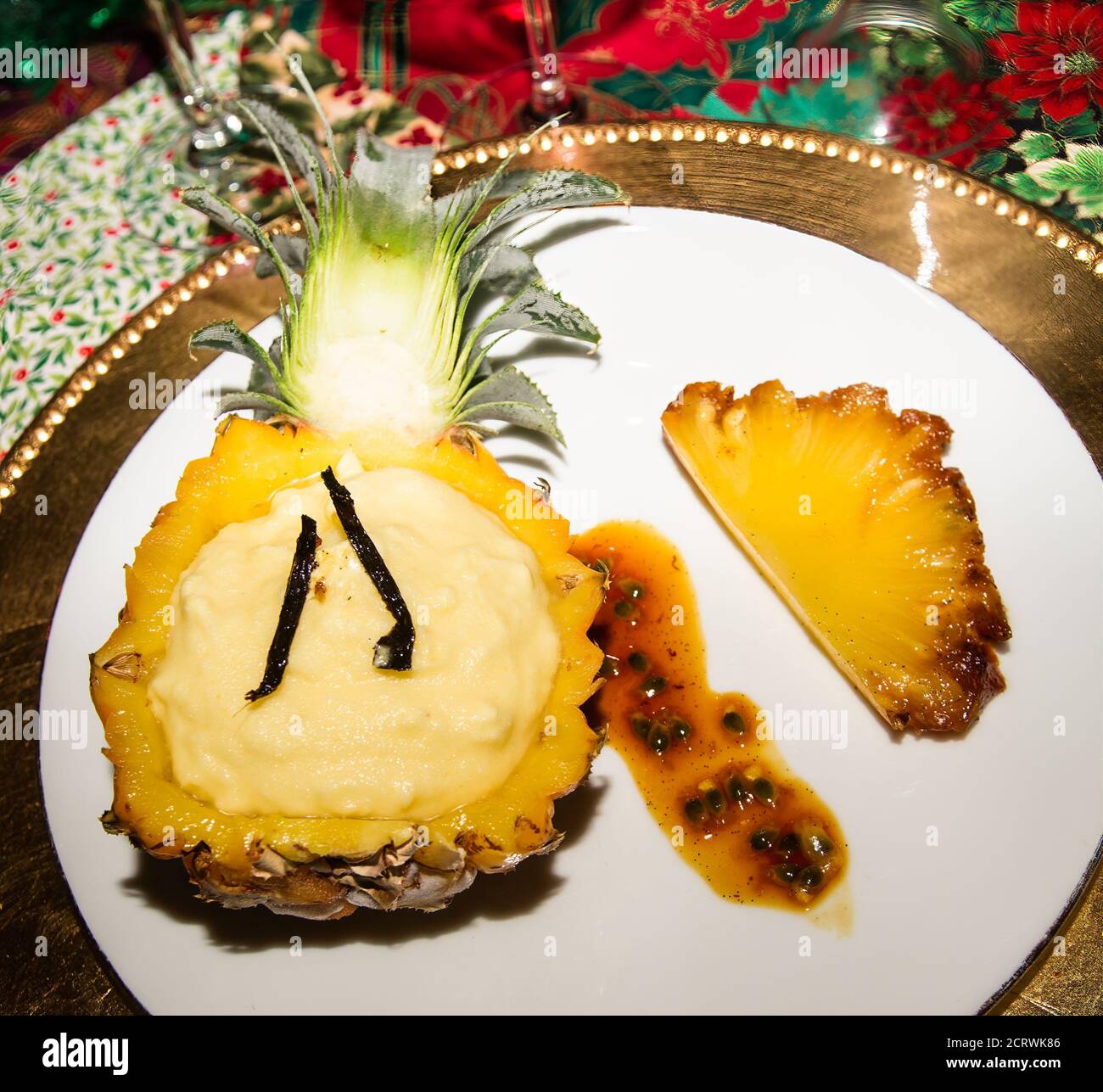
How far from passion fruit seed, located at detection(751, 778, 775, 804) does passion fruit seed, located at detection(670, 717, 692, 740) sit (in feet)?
0.67

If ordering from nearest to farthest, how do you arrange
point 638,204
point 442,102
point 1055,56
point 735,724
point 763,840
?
1. point 763,840
2. point 735,724
3. point 638,204
4. point 1055,56
5. point 442,102

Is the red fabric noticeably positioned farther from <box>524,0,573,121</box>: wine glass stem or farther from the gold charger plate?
<box>524,0,573,121</box>: wine glass stem

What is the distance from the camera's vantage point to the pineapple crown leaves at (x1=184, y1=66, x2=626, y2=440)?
2443 millimetres

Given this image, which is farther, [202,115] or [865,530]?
[202,115]

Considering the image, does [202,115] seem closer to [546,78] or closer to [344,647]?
[546,78]

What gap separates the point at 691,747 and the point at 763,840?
291 mm

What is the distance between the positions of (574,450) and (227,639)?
1194 millimetres

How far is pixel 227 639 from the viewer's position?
2004 millimetres

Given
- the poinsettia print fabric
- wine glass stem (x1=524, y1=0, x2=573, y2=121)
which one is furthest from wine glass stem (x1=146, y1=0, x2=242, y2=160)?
wine glass stem (x1=524, y1=0, x2=573, y2=121)

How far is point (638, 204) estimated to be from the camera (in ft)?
9.88

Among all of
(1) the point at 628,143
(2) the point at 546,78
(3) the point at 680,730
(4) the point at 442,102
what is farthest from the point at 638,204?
Result: (3) the point at 680,730

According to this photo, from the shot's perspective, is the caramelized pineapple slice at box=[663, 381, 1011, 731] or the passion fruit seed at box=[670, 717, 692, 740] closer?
the caramelized pineapple slice at box=[663, 381, 1011, 731]

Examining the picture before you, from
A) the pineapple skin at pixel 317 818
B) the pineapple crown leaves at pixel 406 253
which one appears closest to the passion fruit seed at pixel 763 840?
the pineapple skin at pixel 317 818
